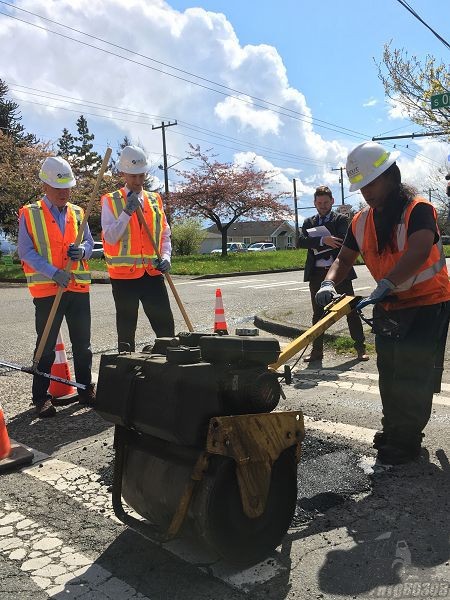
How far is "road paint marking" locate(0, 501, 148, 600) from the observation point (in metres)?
2.28

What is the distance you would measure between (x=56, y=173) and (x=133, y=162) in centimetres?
63

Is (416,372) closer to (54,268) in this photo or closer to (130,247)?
(130,247)

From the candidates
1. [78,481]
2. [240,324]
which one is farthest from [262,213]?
[78,481]

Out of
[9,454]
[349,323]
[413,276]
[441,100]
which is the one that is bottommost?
[9,454]

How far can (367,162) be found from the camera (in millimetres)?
3367

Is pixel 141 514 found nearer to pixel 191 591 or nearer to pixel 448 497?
pixel 191 591

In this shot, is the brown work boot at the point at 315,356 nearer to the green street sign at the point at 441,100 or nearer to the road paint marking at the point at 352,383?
the road paint marking at the point at 352,383

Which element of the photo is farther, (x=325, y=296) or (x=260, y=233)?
(x=260, y=233)

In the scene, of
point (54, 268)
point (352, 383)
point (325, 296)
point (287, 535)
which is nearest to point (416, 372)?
point (325, 296)

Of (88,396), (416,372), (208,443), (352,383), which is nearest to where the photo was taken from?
(208,443)

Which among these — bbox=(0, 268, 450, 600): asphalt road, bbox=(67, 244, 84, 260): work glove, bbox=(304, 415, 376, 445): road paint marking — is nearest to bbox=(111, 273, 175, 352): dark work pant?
bbox=(67, 244, 84, 260): work glove

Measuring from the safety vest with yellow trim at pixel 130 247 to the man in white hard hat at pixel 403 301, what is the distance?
73.3 inches

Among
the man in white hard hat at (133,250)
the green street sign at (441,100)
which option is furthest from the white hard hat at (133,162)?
the green street sign at (441,100)

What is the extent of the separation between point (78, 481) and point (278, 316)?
5964mm
